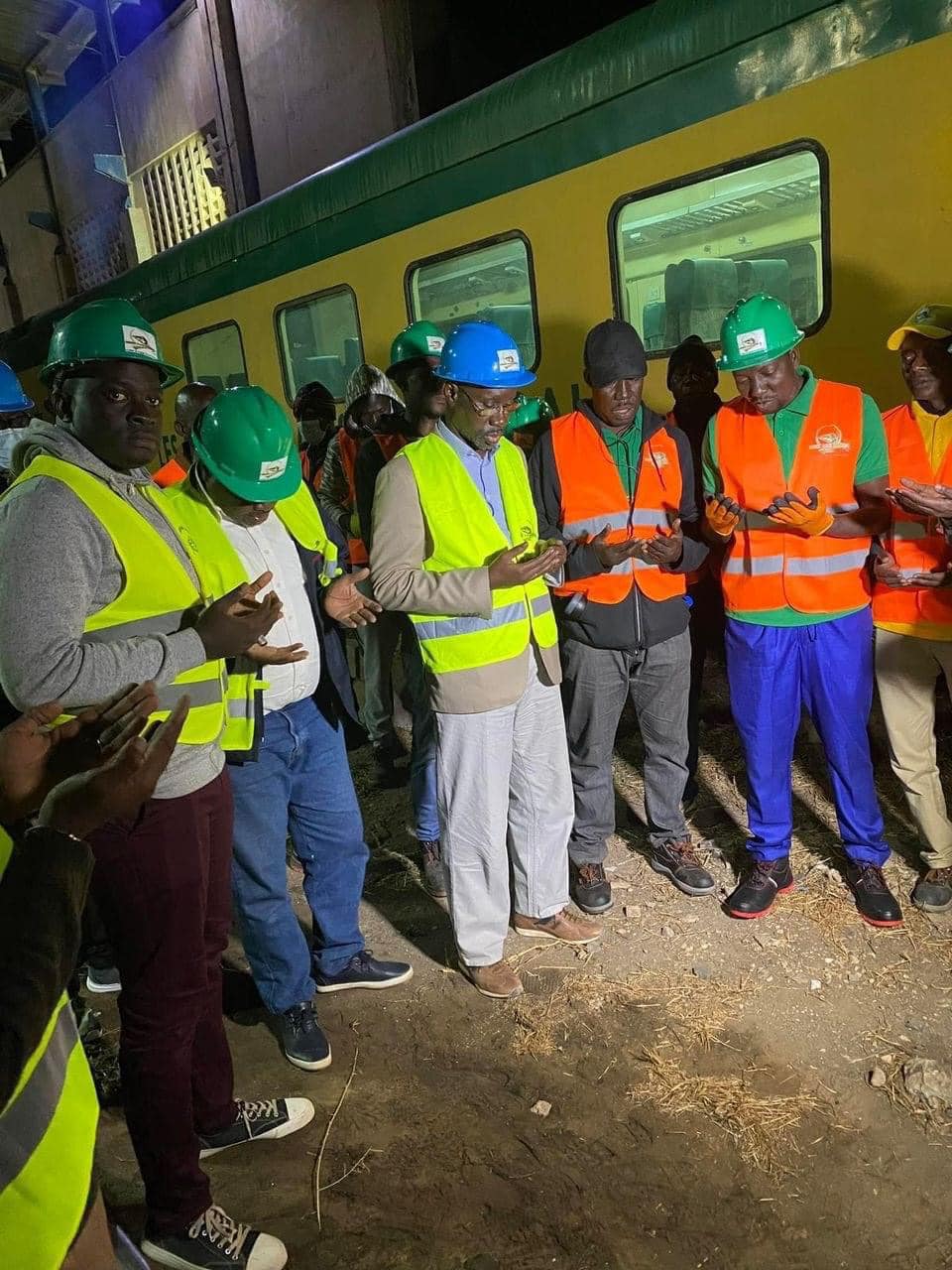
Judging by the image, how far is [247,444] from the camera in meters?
2.20

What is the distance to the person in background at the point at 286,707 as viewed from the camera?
7.36 feet

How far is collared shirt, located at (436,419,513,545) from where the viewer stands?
267 cm

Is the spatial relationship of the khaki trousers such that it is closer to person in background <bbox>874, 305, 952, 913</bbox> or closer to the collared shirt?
person in background <bbox>874, 305, 952, 913</bbox>

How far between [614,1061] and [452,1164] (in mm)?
592

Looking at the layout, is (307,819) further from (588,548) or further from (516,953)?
(588,548)

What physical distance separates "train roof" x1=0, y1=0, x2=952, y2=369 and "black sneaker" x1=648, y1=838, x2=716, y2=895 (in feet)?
9.98

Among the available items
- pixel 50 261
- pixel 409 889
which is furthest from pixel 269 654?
pixel 50 261

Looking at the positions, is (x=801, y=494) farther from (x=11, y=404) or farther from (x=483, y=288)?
(x=11, y=404)

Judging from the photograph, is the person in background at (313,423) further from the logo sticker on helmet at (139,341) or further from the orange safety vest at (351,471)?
the logo sticker on helmet at (139,341)

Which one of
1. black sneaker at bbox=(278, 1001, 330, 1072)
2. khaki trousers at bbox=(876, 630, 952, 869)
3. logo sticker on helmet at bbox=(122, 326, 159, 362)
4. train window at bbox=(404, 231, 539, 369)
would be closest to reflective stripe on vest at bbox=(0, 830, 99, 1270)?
logo sticker on helmet at bbox=(122, 326, 159, 362)

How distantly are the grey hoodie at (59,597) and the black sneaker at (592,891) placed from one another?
2140mm

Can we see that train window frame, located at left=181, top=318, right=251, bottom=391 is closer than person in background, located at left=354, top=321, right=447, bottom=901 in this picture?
No

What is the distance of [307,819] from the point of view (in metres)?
2.75

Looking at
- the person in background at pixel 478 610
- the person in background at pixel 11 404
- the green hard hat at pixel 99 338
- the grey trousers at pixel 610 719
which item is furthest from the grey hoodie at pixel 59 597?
the person in background at pixel 11 404
